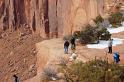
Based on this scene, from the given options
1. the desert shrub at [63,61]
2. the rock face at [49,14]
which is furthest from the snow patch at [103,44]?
the rock face at [49,14]

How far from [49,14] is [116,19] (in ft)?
36.6

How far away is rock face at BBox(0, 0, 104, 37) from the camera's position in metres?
32.0

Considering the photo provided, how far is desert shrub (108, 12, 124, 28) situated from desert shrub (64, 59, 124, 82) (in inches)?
409

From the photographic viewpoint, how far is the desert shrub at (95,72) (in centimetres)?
1714

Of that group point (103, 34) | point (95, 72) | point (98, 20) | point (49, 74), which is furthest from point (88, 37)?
point (95, 72)

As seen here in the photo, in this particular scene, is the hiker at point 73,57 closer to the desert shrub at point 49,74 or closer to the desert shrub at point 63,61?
the desert shrub at point 63,61

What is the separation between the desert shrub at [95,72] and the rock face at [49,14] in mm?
12781

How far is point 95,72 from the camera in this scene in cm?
1744

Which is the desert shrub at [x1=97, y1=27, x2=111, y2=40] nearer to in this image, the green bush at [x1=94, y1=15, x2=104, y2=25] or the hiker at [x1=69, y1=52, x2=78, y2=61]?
the green bush at [x1=94, y1=15, x2=104, y2=25]

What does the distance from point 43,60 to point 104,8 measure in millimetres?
6236

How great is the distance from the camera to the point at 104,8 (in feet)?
102

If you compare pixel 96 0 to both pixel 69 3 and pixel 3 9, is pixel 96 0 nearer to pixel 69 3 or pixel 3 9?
pixel 69 3

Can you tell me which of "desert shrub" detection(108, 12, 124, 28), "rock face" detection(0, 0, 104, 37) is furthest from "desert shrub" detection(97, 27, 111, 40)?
"rock face" detection(0, 0, 104, 37)

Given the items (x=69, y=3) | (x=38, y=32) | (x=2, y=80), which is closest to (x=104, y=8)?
(x=69, y=3)
